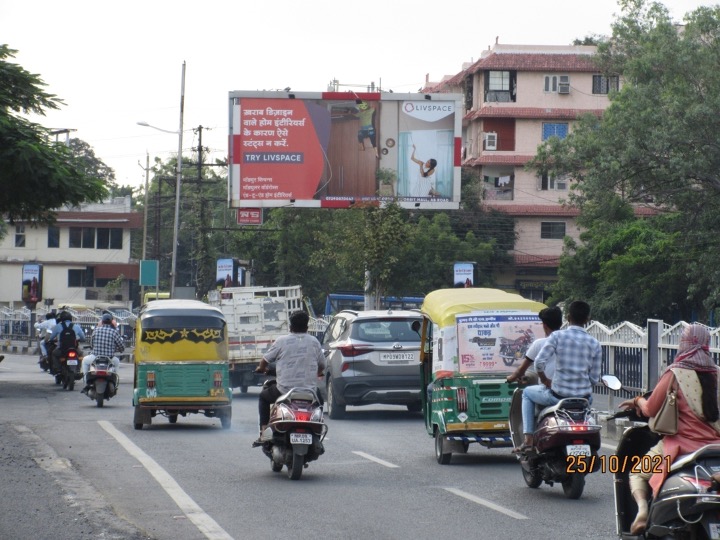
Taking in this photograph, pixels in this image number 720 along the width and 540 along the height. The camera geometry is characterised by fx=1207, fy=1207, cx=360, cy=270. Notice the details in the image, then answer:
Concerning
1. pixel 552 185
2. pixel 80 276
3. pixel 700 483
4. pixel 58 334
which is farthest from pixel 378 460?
pixel 80 276

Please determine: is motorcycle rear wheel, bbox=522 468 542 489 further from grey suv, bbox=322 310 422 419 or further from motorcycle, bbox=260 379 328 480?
grey suv, bbox=322 310 422 419

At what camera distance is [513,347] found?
43.4 ft

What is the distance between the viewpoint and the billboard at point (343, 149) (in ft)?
128

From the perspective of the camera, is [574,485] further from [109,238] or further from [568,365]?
[109,238]

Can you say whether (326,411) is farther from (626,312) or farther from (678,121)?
(626,312)

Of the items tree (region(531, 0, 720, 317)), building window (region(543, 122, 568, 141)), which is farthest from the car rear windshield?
building window (region(543, 122, 568, 141))

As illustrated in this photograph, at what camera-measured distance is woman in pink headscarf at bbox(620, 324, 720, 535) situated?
21.5ft

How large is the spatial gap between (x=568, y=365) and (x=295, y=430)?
9.02ft

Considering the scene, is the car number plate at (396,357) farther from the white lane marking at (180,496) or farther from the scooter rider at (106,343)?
the scooter rider at (106,343)

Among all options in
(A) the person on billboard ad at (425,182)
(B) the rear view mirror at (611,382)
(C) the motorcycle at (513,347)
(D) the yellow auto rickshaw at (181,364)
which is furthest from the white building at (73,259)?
(B) the rear view mirror at (611,382)

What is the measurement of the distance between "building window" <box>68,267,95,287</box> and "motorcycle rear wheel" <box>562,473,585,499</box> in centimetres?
7555

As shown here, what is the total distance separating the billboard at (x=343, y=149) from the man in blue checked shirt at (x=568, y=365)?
28541mm

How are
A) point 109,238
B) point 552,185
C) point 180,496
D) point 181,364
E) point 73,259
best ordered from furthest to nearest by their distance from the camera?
point 73,259, point 109,238, point 552,185, point 181,364, point 180,496

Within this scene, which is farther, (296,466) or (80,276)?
(80,276)
